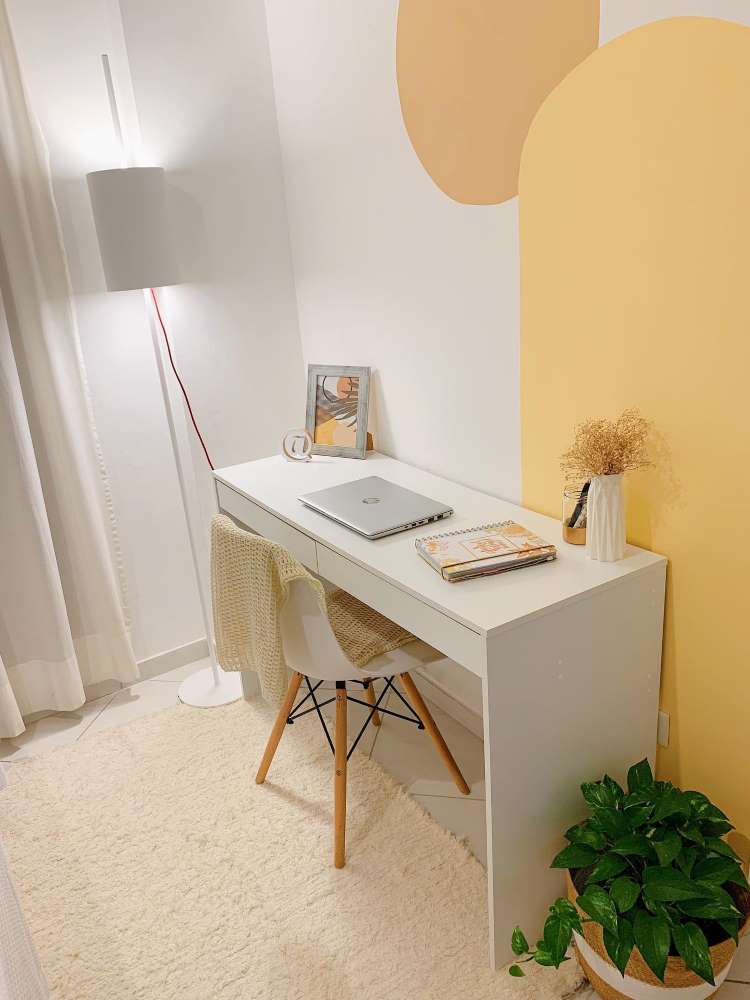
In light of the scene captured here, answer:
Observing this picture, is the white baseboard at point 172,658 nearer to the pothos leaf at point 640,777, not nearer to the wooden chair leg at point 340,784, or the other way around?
the wooden chair leg at point 340,784

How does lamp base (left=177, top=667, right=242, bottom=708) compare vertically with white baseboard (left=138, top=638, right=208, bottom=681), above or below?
below

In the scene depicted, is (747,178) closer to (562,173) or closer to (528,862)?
(562,173)

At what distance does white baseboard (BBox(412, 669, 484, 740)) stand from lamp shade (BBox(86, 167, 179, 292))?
1457 mm

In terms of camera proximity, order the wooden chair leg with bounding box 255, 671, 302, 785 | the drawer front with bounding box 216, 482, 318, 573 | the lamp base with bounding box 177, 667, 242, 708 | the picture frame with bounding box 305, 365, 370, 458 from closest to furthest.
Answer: the drawer front with bounding box 216, 482, 318, 573
the wooden chair leg with bounding box 255, 671, 302, 785
the picture frame with bounding box 305, 365, 370, 458
the lamp base with bounding box 177, 667, 242, 708

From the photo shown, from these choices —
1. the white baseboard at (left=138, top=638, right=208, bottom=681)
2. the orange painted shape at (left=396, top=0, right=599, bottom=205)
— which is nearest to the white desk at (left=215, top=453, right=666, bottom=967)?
the orange painted shape at (left=396, top=0, right=599, bottom=205)

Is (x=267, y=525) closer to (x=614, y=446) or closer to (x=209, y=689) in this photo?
(x=209, y=689)

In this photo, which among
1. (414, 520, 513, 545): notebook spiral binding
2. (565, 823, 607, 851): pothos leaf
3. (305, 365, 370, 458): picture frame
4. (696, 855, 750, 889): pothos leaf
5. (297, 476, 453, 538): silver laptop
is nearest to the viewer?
(696, 855, 750, 889): pothos leaf

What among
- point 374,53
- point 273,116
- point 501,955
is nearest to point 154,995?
point 501,955

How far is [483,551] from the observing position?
1.63 metres

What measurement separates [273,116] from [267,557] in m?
1.68

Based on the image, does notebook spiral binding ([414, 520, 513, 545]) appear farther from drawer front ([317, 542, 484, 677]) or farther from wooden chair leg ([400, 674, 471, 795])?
wooden chair leg ([400, 674, 471, 795])

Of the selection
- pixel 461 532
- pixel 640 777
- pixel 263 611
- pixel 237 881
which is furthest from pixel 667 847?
pixel 237 881

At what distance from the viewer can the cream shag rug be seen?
5.30ft

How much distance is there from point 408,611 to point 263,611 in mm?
329
